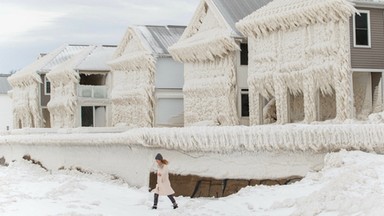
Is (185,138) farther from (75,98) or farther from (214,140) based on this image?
(75,98)

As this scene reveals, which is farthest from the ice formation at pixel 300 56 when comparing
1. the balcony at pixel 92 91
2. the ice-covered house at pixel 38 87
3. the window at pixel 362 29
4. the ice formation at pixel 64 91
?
the ice-covered house at pixel 38 87

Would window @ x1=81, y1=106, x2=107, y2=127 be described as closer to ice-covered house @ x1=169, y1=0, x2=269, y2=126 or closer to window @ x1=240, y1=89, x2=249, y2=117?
ice-covered house @ x1=169, y1=0, x2=269, y2=126

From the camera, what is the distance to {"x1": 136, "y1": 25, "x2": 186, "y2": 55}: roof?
3916 cm

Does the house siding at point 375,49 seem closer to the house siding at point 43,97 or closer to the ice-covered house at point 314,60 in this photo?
the ice-covered house at point 314,60

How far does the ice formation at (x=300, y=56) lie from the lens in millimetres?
25547

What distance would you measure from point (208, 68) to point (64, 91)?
16.4 m

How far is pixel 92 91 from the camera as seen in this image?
46188 millimetres

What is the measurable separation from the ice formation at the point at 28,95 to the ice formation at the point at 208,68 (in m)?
18.3

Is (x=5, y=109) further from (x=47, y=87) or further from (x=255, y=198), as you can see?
(x=255, y=198)

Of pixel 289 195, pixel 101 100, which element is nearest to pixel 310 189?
pixel 289 195

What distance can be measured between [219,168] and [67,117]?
29053 millimetres

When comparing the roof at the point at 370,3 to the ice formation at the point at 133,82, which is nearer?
the roof at the point at 370,3

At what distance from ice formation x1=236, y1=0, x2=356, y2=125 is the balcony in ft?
58.2

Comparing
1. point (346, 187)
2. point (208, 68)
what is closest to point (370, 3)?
point (208, 68)
